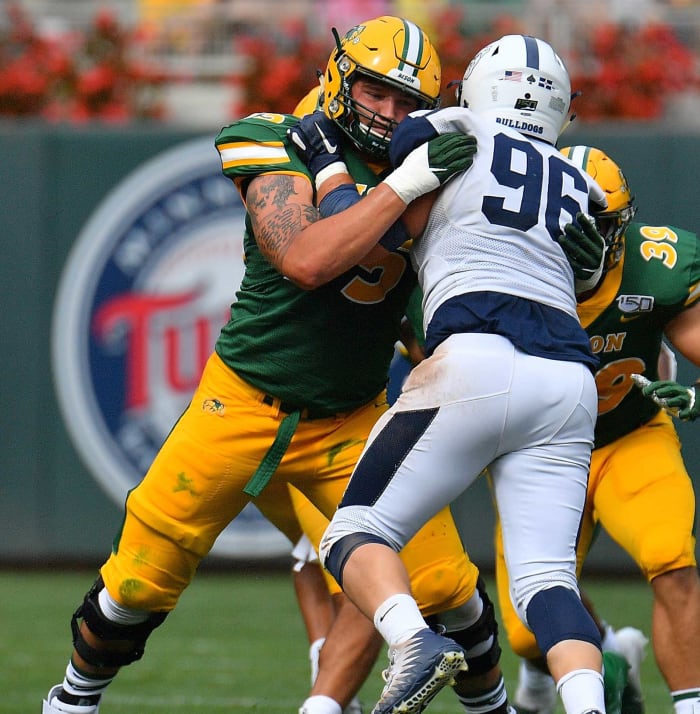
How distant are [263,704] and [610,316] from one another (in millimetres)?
1912

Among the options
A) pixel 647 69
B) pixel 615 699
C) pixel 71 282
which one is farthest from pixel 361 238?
pixel 647 69

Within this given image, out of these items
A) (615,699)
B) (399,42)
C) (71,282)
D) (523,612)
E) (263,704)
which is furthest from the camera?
(71,282)

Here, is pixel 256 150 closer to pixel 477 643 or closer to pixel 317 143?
pixel 317 143

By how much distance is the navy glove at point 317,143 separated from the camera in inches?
158

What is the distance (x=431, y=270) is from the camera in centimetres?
375

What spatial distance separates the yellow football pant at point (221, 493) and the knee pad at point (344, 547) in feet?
1.80

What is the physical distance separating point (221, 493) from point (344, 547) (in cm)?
74

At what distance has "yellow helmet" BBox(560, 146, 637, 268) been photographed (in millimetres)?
4578

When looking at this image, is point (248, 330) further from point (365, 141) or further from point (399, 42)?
point (399, 42)

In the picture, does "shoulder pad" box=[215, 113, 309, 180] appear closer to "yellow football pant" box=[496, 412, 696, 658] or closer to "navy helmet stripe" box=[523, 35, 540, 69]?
"navy helmet stripe" box=[523, 35, 540, 69]

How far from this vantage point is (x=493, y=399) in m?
3.55

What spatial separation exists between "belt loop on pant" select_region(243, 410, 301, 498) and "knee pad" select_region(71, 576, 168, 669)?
1.53 ft

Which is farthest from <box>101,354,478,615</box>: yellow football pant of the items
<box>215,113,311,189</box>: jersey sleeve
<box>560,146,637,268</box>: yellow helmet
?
<box>560,146,637,268</box>: yellow helmet

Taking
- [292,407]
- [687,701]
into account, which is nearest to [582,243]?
[292,407]
